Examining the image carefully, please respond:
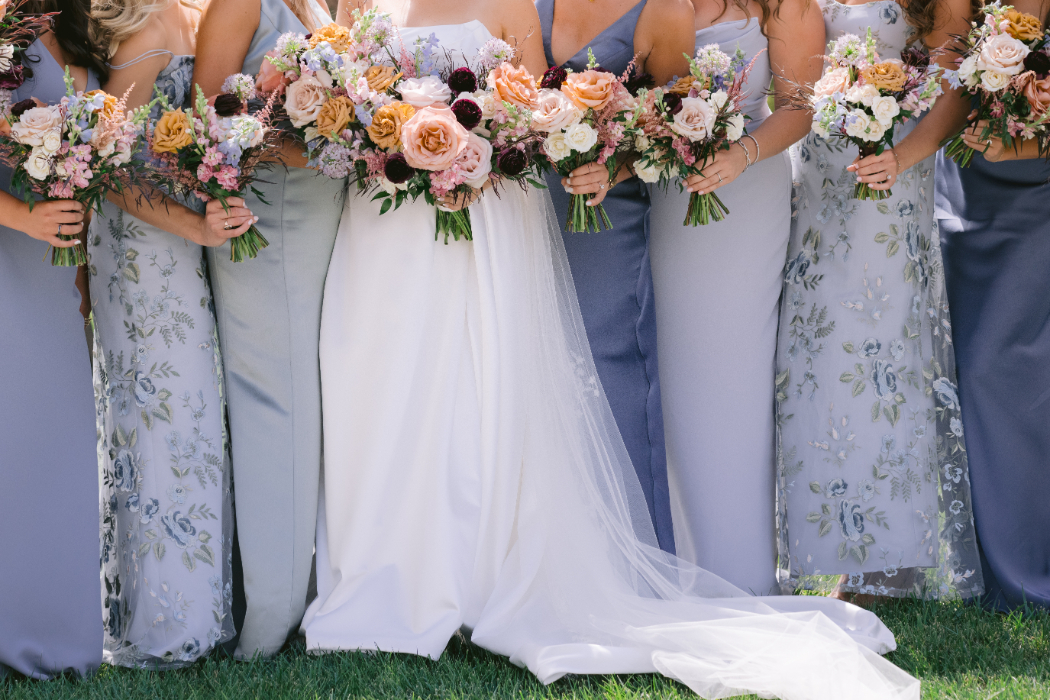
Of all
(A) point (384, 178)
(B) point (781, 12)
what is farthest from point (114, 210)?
(B) point (781, 12)

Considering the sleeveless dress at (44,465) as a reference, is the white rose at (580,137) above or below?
above

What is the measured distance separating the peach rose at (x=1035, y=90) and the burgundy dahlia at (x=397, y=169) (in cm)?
224

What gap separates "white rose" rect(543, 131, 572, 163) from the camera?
12.3 feet

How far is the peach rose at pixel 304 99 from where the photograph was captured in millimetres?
3611

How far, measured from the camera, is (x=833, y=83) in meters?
3.88

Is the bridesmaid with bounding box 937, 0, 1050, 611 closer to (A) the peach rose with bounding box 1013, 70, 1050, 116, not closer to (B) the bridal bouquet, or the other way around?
(A) the peach rose with bounding box 1013, 70, 1050, 116

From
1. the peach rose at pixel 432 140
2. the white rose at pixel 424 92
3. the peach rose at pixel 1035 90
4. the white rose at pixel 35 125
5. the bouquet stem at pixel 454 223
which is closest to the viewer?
the white rose at pixel 35 125

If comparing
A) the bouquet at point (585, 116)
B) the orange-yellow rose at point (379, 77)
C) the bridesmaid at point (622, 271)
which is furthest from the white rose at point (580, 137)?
the orange-yellow rose at point (379, 77)

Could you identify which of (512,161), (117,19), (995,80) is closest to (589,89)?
(512,161)

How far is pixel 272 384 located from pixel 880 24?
112 inches

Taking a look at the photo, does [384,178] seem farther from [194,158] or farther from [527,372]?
[527,372]

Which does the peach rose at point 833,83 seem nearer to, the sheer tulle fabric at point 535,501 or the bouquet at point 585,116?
the bouquet at point 585,116

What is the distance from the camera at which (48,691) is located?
3.51m

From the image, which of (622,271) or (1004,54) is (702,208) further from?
(1004,54)
